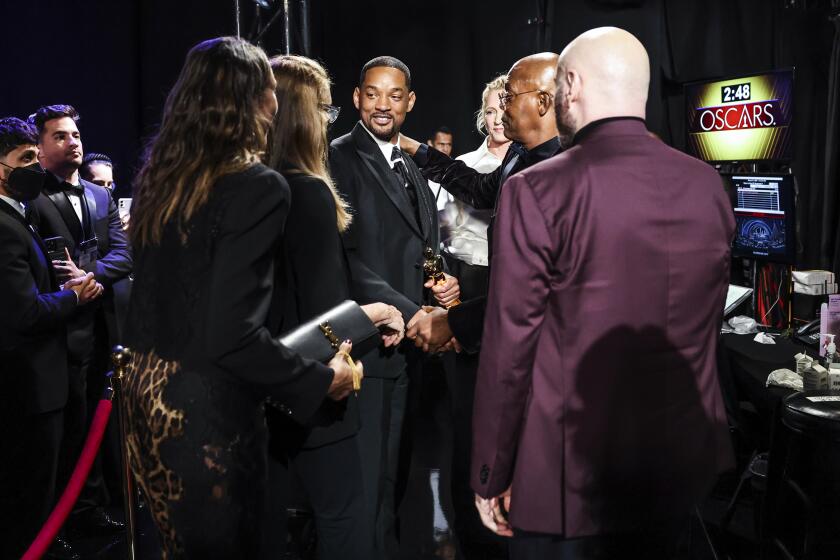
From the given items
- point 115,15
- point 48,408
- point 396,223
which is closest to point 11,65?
point 115,15

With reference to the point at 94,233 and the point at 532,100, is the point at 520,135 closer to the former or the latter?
the point at 532,100

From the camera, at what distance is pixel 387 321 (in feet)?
7.96

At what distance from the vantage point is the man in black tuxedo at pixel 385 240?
101 inches

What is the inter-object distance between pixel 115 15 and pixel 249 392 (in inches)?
217

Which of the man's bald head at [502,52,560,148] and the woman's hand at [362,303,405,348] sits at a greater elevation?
the man's bald head at [502,52,560,148]

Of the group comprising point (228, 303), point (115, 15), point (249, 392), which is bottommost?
point (249, 392)

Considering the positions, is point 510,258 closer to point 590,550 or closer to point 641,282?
point 641,282

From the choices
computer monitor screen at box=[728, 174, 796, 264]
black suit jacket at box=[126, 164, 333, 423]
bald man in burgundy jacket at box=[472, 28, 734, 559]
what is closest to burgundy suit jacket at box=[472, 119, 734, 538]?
bald man in burgundy jacket at box=[472, 28, 734, 559]

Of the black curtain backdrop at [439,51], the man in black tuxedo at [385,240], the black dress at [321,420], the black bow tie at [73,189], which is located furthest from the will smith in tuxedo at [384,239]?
the black curtain backdrop at [439,51]

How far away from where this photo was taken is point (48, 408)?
2.93m

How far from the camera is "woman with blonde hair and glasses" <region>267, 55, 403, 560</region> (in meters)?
2.01

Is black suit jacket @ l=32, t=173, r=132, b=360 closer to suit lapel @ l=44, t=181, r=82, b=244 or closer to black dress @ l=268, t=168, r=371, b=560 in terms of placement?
suit lapel @ l=44, t=181, r=82, b=244

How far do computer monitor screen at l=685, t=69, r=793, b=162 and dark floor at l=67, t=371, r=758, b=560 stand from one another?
223cm

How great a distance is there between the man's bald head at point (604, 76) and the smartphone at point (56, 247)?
2561mm
